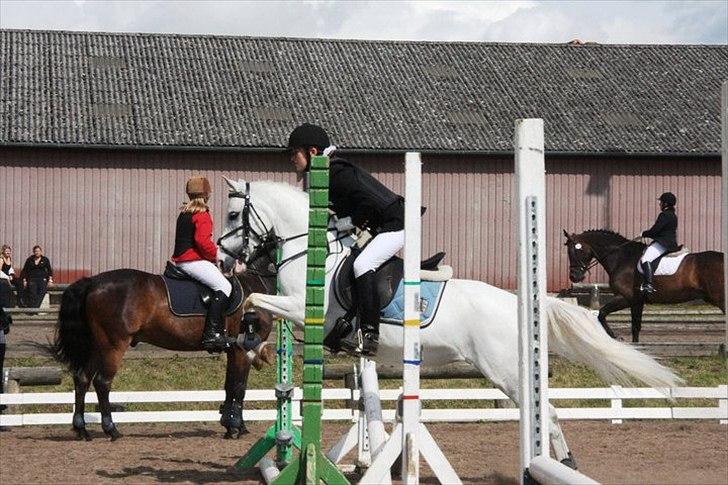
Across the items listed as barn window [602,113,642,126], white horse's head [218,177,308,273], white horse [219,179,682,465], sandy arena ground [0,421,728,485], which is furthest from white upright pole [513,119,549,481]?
barn window [602,113,642,126]

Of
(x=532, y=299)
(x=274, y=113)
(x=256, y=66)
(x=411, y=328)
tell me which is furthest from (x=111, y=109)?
(x=532, y=299)

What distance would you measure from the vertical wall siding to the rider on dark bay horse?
54.5 ft

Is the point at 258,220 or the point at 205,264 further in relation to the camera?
the point at 205,264

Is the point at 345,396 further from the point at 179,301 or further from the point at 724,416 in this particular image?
the point at 724,416

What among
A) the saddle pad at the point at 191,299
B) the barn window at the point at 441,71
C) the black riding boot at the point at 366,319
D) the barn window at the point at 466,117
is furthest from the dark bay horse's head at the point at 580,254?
the barn window at the point at 441,71

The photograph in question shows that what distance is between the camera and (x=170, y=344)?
12.5 m

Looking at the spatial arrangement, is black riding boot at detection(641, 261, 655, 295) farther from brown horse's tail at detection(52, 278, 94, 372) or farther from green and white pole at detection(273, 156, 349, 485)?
green and white pole at detection(273, 156, 349, 485)

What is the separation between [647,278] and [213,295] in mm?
8941

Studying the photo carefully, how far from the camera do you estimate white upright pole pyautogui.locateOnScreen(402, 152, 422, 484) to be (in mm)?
6992

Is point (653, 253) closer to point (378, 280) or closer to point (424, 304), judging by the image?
point (424, 304)

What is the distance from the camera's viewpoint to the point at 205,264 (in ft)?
39.9

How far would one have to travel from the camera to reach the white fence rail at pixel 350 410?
41.8 ft

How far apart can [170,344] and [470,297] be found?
3.97m

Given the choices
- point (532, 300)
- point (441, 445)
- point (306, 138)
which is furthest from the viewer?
point (441, 445)
